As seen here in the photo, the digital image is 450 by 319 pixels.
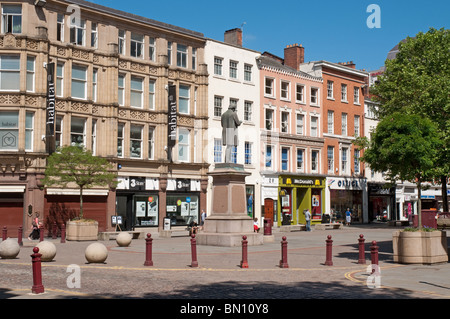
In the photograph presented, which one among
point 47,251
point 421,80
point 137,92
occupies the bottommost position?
point 47,251

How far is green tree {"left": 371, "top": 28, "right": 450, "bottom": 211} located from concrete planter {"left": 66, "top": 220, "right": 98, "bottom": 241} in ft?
80.7

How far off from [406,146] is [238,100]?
29823 millimetres

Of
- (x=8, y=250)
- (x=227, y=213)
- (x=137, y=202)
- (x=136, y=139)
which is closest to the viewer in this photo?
(x=8, y=250)

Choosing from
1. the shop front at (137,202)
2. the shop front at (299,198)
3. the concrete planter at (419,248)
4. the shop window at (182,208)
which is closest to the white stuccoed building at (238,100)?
the shop window at (182,208)

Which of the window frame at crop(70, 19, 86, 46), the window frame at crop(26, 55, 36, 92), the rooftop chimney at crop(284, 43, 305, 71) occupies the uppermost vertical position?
the rooftop chimney at crop(284, 43, 305, 71)

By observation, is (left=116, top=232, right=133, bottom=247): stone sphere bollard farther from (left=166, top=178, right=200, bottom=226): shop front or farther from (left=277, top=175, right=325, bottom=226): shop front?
(left=277, top=175, right=325, bottom=226): shop front

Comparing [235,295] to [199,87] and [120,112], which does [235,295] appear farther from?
[199,87]

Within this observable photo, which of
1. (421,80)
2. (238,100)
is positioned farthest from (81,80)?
(421,80)

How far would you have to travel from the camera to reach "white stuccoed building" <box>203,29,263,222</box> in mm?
45406

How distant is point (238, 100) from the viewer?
47312 mm

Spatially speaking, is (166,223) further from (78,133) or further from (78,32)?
(78,32)

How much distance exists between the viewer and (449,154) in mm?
22625

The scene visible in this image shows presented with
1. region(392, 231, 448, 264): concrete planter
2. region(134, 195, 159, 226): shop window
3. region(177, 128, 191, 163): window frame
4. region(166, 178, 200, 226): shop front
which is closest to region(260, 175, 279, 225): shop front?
region(166, 178, 200, 226): shop front

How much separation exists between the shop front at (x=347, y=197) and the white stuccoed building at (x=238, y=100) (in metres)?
9.77
